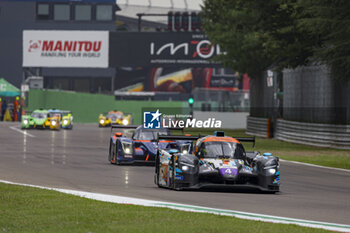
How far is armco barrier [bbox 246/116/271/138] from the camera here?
47.1 meters

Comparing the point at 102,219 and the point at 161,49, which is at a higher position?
the point at 161,49

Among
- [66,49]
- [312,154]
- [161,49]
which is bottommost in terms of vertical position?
[312,154]

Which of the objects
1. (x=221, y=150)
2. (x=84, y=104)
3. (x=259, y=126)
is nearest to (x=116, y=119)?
(x=259, y=126)

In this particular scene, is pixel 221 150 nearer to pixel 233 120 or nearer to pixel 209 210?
pixel 209 210

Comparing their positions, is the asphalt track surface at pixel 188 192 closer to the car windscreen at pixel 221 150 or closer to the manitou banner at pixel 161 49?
the car windscreen at pixel 221 150

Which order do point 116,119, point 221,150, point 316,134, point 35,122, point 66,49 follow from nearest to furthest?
1. point 221,150
2. point 316,134
3. point 35,122
4. point 116,119
5. point 66,49

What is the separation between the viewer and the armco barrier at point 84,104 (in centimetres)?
7544

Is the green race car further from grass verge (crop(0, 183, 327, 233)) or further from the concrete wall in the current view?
grass verge (crop(0, 183, 327, 233))

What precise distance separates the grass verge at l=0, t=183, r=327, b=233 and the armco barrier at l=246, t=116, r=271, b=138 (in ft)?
110

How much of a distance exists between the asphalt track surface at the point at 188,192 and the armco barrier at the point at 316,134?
919 cm

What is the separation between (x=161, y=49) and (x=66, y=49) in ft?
28.8

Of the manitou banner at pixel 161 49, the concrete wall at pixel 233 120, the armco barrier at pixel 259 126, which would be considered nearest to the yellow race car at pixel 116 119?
the concrete wall at pixel 233 120

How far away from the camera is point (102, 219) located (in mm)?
11852

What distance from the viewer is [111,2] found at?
85500mm
